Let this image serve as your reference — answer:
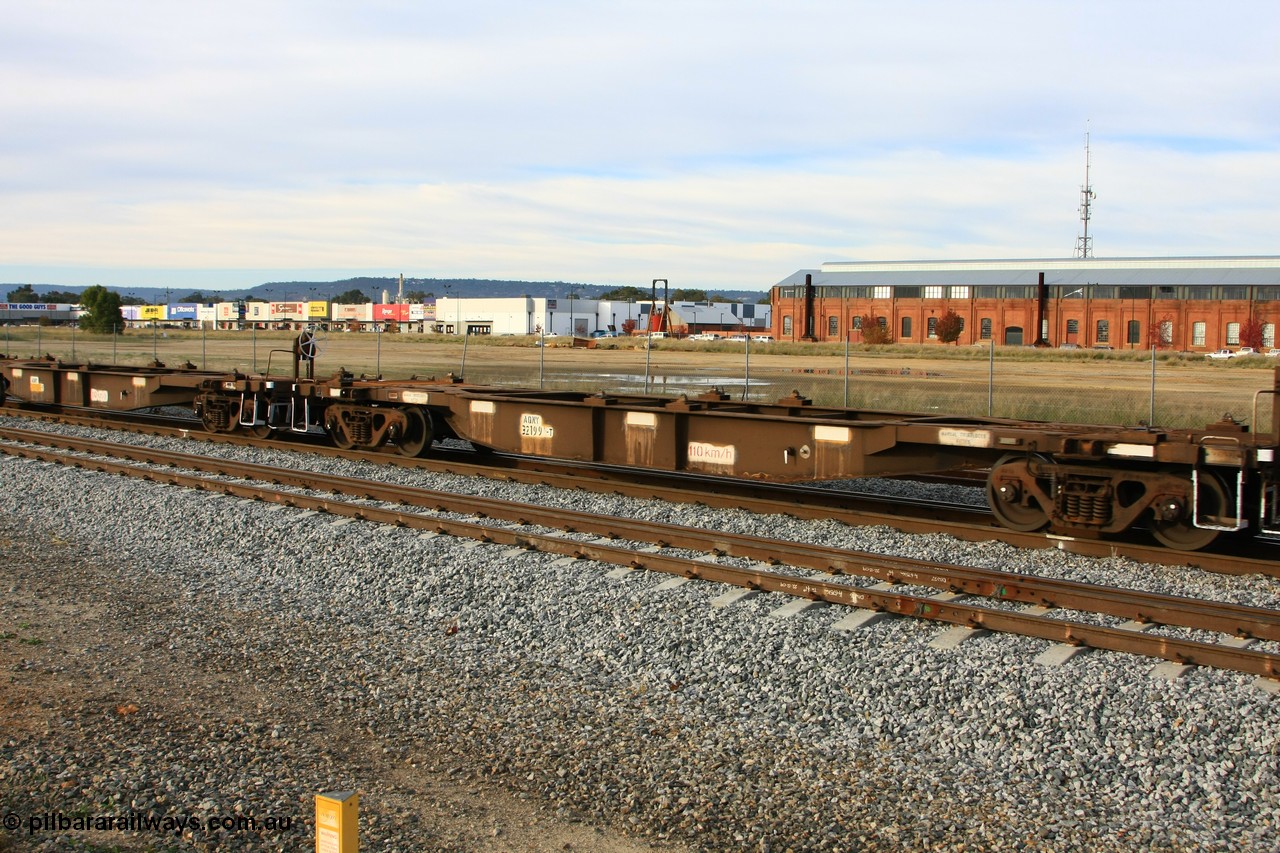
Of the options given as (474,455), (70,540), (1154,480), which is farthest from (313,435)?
(1154,480)

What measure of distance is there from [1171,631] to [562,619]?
14.5ft

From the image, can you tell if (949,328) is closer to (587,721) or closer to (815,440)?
(815,440)

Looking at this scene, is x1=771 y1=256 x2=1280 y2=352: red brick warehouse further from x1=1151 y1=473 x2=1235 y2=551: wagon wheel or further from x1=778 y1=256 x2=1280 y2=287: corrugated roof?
x1=1151 y1=473 x2=1235 y2=551: wagon wheel

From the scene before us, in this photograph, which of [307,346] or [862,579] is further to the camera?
[307,346]

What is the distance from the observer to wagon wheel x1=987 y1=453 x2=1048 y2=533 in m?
11.1

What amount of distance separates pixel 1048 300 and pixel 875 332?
14.3m

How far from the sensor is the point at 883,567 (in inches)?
367

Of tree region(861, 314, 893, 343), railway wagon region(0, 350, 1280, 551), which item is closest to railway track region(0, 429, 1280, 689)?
railway wagon region(0, 350, 1280, 551)

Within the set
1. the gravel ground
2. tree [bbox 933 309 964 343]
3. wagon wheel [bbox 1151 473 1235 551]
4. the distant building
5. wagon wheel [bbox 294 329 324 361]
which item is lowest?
the gravel ground

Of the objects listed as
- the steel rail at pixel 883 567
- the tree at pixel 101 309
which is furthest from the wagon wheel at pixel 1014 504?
the tree at pixel 101 309

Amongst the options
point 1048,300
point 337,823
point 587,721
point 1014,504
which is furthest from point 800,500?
point 1048,300

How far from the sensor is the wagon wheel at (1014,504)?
11141 millimetres

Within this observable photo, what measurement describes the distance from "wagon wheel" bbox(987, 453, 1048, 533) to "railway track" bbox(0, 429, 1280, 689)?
1854mm

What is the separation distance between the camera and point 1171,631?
310 inches
